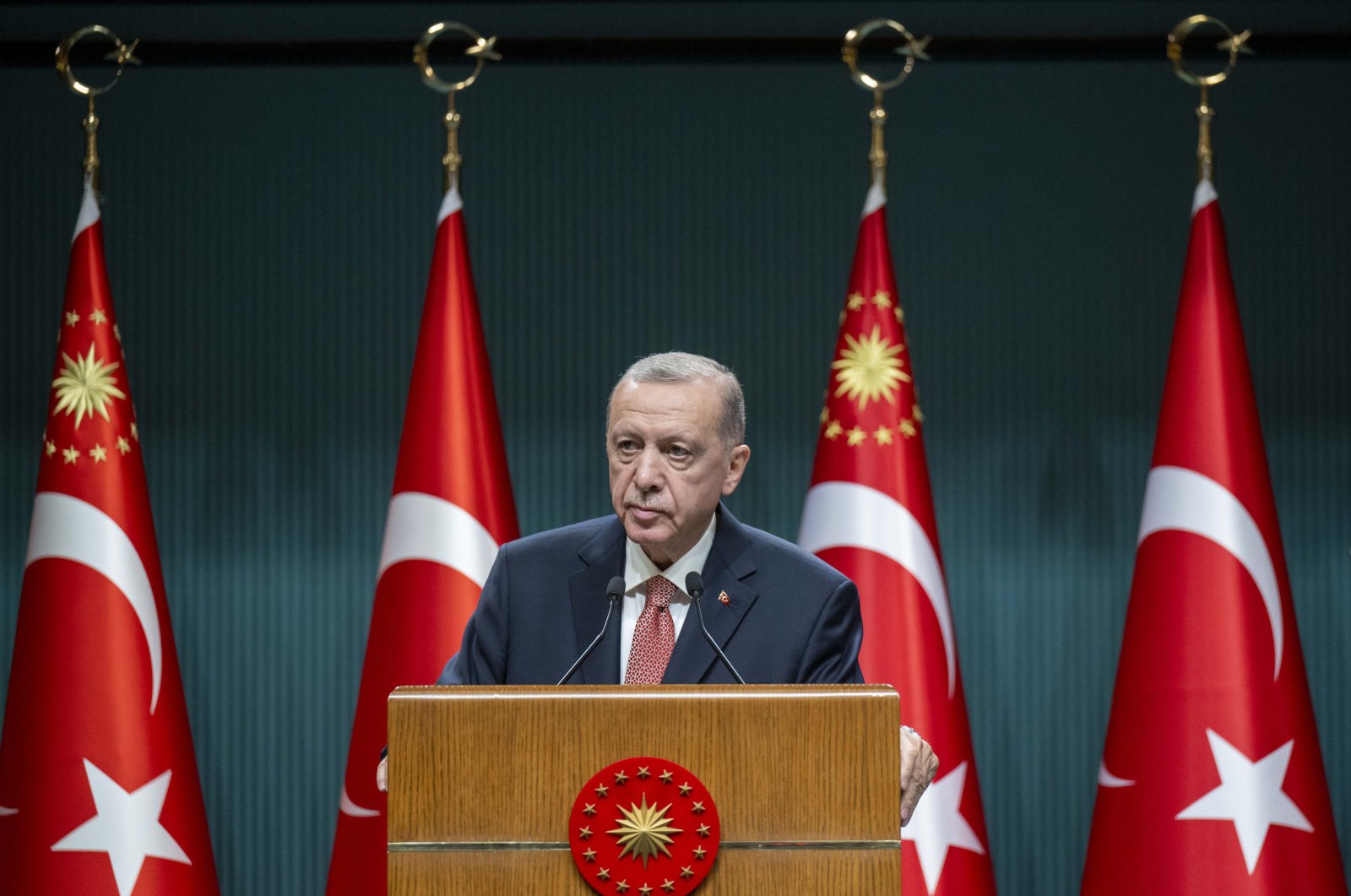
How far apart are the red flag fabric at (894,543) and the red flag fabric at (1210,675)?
1.20ft

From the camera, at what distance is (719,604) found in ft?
6.66

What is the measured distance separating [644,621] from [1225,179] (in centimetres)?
260

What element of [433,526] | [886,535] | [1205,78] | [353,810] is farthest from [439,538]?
[1205,78]

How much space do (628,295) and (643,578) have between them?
1826mm

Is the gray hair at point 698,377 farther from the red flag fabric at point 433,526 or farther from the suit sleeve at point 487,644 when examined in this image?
the red flag fabric at point 433,526

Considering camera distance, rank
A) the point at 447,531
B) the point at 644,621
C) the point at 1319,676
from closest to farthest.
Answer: the point at 644,621
the point at 447,531
the point at 1319,676

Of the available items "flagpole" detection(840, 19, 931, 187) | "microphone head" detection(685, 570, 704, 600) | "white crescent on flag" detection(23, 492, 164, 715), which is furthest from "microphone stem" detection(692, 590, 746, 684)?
"white crescent on flag" detection(23, 492, 164, 715)

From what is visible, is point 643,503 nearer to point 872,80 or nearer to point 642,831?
point 642,831

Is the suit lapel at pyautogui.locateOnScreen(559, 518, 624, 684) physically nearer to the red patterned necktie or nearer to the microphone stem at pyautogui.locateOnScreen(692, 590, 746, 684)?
the red patterned necktie

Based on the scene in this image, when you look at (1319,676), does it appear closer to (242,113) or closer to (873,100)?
(873,100)

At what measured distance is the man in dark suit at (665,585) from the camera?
201cm

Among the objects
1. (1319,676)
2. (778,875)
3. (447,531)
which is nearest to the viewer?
(778,875)

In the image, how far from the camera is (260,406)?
151 inches

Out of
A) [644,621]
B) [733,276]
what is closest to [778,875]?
[644,621]
